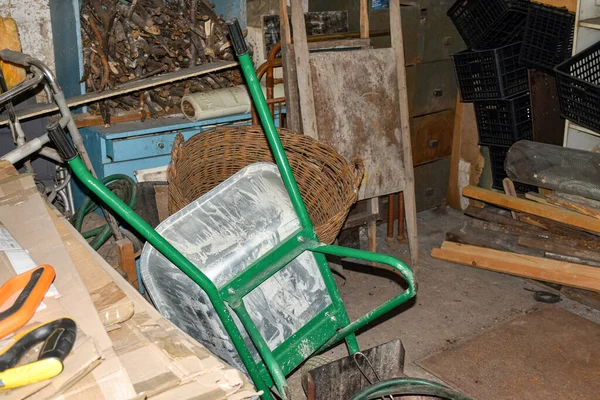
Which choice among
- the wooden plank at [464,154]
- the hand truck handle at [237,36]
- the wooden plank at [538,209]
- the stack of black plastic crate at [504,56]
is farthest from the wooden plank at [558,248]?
the hand truck handle at [237,36]

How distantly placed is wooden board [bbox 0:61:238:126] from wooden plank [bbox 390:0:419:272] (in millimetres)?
935

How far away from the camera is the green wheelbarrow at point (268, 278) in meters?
1.93

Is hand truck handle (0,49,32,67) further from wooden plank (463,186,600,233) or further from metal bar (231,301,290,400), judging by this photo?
wooden plank (463,186,600,233)

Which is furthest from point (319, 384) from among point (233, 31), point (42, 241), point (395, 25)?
point (395, 25)

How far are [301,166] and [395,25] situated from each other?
119 cm

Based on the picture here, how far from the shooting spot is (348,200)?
8.25 ft

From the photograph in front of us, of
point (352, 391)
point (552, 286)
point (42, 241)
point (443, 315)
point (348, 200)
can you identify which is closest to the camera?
point (42, 241)

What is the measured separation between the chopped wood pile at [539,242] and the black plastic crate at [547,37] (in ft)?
2.51

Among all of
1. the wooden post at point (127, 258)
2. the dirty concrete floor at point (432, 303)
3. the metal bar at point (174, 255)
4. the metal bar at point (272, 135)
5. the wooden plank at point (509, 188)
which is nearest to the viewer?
the metal bar at point (174, 255)

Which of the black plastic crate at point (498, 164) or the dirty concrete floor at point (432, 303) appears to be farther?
the black plastic crate at point (498, 164)

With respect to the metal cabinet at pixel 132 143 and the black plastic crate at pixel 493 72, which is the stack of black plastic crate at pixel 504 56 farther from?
the metal cabinet at pixel 132 143

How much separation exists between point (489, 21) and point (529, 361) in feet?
6.60

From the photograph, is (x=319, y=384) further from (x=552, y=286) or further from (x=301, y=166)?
(x=552, y=286)

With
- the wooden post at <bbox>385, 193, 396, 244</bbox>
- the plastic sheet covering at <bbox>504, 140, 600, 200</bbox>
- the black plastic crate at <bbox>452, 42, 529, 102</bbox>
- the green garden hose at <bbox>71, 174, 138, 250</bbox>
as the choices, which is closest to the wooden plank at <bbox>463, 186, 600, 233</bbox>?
the plastic sheet covering at <bbox>504, 140, 600, 200</bbox>
